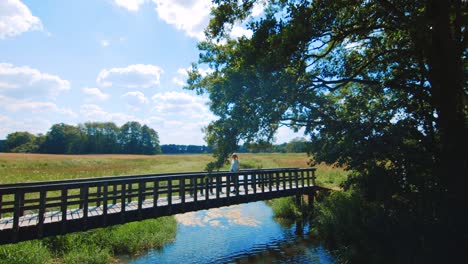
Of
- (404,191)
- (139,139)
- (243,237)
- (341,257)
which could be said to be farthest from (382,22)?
(139,139)

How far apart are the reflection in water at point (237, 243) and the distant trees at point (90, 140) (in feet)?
312

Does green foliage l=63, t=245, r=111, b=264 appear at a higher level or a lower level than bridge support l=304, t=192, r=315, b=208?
lower

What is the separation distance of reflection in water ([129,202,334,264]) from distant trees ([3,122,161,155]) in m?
95.2

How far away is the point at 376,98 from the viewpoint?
12555 mm

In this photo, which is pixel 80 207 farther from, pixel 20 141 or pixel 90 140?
pixel 20 141

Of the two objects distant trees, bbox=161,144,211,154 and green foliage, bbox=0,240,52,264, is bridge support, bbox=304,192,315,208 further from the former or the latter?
distant trees, bbox=161,144,211,154

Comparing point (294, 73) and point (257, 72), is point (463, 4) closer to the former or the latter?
point (294, 73)

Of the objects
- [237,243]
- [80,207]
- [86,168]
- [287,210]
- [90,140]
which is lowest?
[237,243]

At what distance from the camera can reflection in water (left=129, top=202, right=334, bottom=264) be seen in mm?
12109

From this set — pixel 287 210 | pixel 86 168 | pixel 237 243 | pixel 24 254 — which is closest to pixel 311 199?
pixel 287 210

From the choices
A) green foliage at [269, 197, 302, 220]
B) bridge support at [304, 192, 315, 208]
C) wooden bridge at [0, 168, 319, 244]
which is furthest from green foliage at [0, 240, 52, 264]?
bridge support at [304, 192, 315, 208]

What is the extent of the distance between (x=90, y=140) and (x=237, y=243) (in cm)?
10525

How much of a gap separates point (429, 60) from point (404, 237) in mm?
5936

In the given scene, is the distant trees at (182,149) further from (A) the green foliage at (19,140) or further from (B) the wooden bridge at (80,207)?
(B) the wooden bridge at (80,207)
